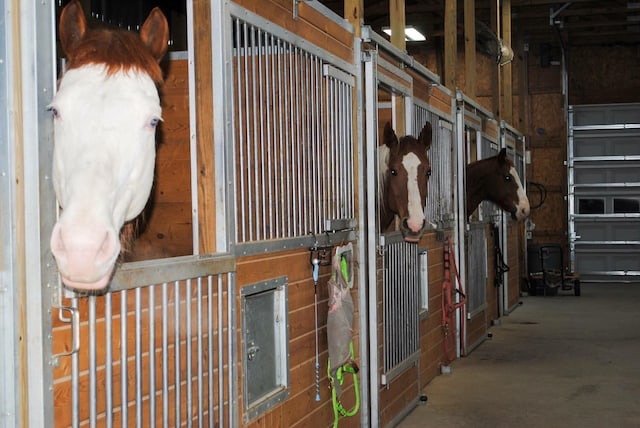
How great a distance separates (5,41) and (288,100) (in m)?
1.48

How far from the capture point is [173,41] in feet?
13.6

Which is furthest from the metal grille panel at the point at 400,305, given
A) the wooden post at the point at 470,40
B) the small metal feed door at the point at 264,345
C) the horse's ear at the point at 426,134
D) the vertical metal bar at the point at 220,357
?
the wooden post at the point at 470,40

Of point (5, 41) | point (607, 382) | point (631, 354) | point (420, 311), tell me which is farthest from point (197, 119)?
point (631, 354)

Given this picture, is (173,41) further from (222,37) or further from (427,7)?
(427,7)

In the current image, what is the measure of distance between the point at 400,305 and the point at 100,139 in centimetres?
292

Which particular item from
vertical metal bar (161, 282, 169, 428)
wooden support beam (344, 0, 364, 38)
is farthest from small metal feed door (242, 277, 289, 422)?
wooden support beam (344, 0, 364, 38)

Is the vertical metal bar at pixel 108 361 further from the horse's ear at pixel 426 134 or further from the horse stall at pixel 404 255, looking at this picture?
the horse's ear at pixel 426 134

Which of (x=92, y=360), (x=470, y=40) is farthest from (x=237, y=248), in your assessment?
(x=470, y=40)

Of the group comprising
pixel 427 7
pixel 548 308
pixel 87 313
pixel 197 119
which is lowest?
pixel 548 308

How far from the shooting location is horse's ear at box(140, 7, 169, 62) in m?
1.91

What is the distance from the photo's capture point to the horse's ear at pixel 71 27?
1.76 metres

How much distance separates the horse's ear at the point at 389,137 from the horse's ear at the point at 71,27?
263cm

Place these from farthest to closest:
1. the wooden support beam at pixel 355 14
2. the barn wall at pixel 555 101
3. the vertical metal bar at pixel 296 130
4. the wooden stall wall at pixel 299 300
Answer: the barn wall at pixel 555 101, the wooden support beam at pixel 355 14, the vertical metal bar at pixel 296 130, the wooden stall wall at pixel 299 300

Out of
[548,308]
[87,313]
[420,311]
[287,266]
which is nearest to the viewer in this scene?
[87,313]
